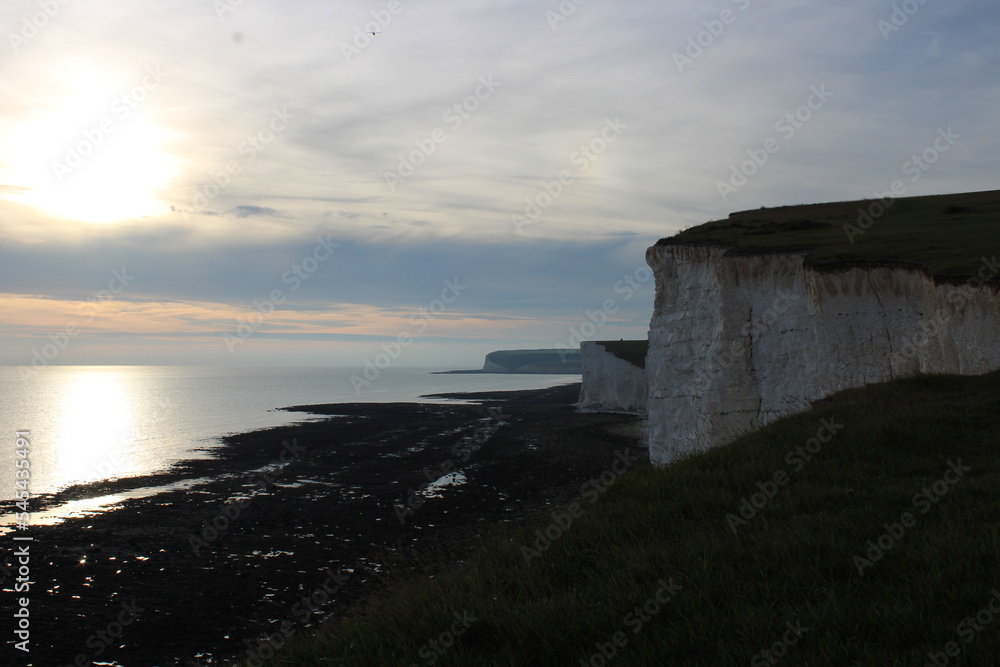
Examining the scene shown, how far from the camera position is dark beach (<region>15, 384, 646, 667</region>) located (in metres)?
14.3

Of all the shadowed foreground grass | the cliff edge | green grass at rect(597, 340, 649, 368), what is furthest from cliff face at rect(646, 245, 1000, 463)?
green grass at rect(597, 340, 649, 368)

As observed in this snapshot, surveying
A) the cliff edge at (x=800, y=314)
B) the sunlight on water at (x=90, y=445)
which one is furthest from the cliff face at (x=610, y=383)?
the sunlight on water at (x=90, y=445)

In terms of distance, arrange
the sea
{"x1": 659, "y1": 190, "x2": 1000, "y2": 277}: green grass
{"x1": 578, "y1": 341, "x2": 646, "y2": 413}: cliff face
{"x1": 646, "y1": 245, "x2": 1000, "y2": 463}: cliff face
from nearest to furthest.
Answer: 1. {"x1": 646, "y1": 245, "x2": 1000, "y2": 463}: cliff face
2. {"x1": 659, "y1": 190, "x2": 1000, "y2": 277}: green grass
3. the sea
4. {"x1": 578, "y1": 341, "x2": 646, "y2": 413}: cliff face

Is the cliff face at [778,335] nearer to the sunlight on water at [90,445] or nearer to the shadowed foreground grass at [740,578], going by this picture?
the shadowed foreground grass at [740,578]

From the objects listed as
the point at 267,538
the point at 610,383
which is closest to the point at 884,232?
the point at 267,538

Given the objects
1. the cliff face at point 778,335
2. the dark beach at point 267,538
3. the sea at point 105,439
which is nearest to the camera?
the dark beach at point 267,538

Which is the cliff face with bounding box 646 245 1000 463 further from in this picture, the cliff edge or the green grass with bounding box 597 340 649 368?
the green grass with bounding box 597 340 649 368

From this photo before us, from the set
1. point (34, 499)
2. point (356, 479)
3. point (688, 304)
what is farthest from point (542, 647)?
point (34, 499)

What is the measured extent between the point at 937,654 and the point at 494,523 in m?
20.9

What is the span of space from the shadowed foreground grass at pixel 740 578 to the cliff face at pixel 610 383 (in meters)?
58.0

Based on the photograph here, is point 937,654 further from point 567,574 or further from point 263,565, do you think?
point 263,565

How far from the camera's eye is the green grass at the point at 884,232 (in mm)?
19125

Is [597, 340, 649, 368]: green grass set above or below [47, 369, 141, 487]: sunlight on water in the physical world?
above

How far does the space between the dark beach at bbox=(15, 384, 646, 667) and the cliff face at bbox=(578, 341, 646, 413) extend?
19.9 m
